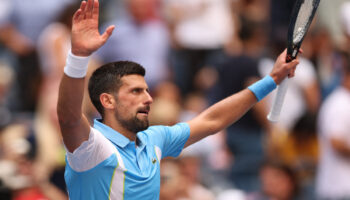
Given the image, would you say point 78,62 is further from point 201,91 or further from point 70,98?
point 201,91

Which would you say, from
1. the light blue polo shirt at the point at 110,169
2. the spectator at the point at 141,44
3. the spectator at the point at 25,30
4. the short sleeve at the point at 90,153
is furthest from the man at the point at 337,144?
the spectator at the point at 25,30

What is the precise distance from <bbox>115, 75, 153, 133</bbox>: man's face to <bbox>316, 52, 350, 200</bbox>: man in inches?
116

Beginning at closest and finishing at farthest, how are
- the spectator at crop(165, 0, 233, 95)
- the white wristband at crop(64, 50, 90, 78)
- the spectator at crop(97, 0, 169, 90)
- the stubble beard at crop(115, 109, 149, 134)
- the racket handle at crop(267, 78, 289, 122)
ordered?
the white wristband at crop(64, 50, 90, 78) → the stubble beard at crop(115, 109, 149, 134) → the racket handle at crop(267, 78, 289, 122) → the spectator at crop(97, 0, 169, 90) → the spectator at crop(165, 0, 233, 95)

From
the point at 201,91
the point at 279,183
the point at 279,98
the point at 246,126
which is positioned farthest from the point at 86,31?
the point at 201,91

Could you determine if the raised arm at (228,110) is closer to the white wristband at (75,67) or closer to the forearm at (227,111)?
the forearm at (227,111)

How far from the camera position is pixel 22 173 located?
705 cm

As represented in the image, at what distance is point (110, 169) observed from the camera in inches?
179

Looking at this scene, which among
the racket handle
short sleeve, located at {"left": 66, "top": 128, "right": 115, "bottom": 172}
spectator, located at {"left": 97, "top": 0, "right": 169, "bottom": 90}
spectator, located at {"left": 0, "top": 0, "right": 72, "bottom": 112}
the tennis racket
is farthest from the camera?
spectator, located at {"left": 0, "top": 0, "right": 72, "bottom": 112}

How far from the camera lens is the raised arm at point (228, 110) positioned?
5.32 metres

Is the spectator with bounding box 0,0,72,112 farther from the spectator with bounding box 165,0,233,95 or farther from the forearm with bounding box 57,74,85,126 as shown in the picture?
the forearm with bounding box 57,74,85,126

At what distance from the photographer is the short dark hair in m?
4.82

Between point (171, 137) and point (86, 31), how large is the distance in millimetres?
1264

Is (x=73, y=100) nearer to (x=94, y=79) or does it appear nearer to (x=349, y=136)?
(x=94, y=79)

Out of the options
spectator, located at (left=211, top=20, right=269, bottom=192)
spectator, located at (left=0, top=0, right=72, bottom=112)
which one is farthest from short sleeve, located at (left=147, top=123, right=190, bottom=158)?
spectator, located at (left=0, top=0, right=72, bottom=112)
